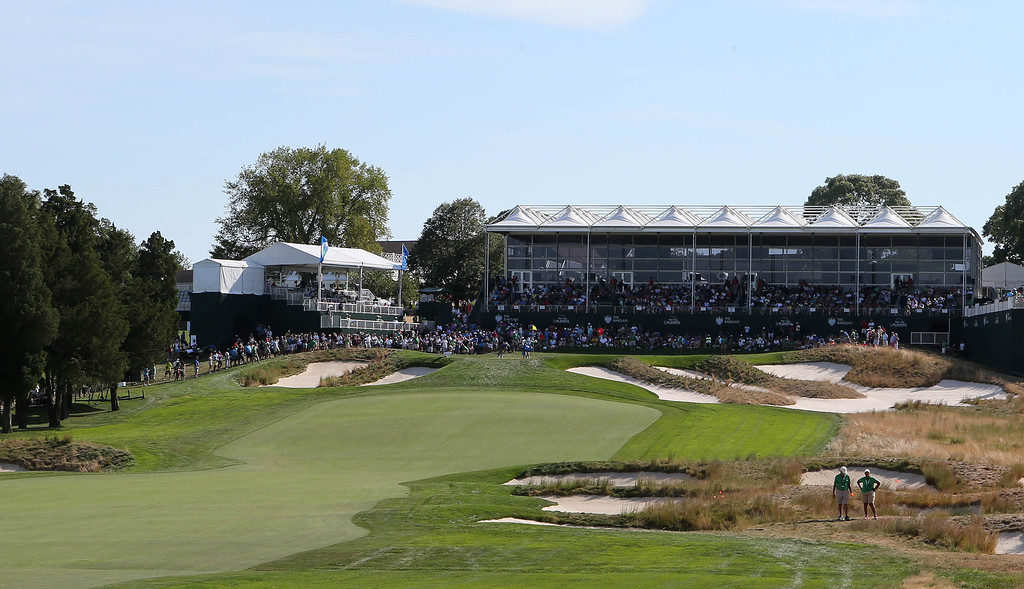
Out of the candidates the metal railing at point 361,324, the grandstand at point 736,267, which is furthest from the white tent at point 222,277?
the grandstand at point 736,267

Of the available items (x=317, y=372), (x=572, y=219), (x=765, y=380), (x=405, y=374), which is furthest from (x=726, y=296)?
(x=317, y=372)

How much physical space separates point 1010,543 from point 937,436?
63.1 feet

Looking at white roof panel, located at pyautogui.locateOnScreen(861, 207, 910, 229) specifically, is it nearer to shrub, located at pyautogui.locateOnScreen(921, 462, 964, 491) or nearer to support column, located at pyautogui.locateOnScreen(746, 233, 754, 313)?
support column, located at pyautogui.locateOnScreen(746, 233, 754, 313)

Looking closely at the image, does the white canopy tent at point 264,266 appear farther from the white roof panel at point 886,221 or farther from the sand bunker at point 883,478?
the sand bunker at point 883,478

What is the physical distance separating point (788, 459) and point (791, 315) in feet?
126

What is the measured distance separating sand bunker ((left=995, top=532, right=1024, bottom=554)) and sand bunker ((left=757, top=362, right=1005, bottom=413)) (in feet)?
96.4

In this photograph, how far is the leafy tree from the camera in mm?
47094

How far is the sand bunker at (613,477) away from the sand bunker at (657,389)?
20.2 meters

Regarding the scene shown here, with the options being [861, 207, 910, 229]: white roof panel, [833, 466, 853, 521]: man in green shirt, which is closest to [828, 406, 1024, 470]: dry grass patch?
[833, 466, 853, 521]: man in green shirt

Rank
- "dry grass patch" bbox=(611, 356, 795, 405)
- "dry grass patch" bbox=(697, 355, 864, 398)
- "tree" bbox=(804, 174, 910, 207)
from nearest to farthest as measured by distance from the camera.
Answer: "dry grass patch" bbox=(611, 356, 795, 405)
"dry grass patch" bbox=(697, 355, 864, 398)
"tree" bbox=(804, 174, 910, 207)

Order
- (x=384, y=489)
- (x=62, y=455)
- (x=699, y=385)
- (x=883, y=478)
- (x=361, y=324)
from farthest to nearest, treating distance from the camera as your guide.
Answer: (x=361, y=324)
(x=699, y=385)
(x=62, y=455)
(x=883, y=478)
(x=384, y=489)

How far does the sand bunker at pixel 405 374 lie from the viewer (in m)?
59.9

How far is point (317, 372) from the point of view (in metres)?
62.7

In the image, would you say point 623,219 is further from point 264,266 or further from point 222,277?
point 222,277
